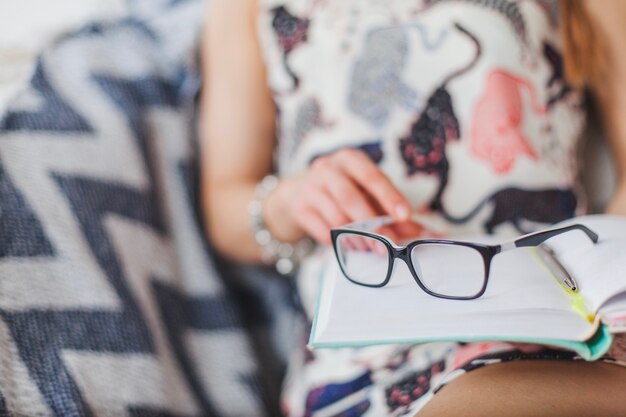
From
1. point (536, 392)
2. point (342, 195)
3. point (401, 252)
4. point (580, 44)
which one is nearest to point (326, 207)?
point (342, 195)

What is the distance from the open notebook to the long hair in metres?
0.30

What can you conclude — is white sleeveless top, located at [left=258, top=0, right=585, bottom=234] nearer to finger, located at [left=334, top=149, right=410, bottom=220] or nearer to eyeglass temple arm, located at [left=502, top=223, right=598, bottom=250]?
finger, located at [left=334, top=149, right=410, bottom=220]

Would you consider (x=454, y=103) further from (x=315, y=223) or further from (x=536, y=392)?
(x=536, y=392)

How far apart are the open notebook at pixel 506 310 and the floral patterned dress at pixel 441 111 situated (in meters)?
0.20

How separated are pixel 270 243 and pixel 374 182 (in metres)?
0.24

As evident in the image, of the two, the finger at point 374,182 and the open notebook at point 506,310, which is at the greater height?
the finger at point 374,182

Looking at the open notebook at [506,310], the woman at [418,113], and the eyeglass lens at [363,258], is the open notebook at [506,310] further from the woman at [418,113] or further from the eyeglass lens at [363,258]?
the woman at [418,113]

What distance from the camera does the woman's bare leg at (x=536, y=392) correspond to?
431 millimetres

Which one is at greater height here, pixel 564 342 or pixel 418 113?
pixel 418 113

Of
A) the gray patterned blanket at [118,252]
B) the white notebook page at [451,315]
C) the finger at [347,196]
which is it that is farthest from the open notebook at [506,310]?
the gray patterned blanket at [118,252]

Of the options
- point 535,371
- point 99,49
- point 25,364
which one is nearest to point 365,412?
point 535,371

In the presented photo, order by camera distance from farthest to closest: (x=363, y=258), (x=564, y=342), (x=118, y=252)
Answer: (x=118, y=252) → (x=363, y=258) → (x=564, y=342)

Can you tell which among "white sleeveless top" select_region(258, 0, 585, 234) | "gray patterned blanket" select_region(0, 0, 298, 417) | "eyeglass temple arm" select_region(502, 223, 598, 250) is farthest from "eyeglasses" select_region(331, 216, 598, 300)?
"gray patterned blanket" select_region(0, 0, 298, 417)

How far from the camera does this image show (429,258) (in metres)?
0.51
